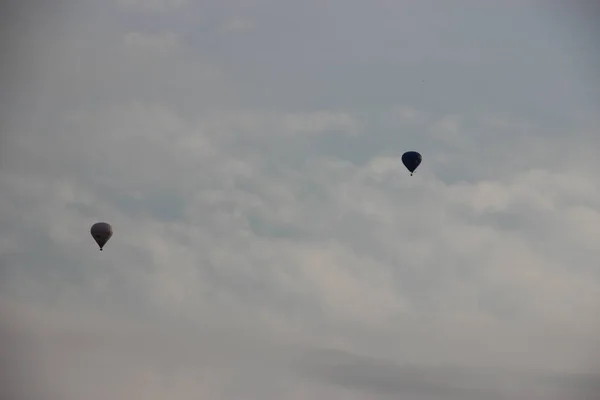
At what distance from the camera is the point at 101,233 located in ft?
248

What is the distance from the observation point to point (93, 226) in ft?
251

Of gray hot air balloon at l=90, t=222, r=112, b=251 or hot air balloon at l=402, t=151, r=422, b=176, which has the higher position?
hot air balloon at l=402, t=151, r=422, b=176

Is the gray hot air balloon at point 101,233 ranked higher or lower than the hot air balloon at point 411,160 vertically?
lower

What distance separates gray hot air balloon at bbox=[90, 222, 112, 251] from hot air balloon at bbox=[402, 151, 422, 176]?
36.5 meters

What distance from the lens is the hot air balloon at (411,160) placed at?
248 ft

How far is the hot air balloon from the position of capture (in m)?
75.6

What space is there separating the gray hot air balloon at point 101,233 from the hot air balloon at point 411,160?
36547mm

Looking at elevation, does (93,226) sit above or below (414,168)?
below

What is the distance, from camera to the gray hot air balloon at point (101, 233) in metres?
75.6

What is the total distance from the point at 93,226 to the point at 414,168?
39.1m

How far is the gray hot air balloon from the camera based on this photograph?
2977 inches

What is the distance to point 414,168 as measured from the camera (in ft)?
249

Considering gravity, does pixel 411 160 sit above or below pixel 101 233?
above

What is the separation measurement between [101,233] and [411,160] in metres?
37.9
